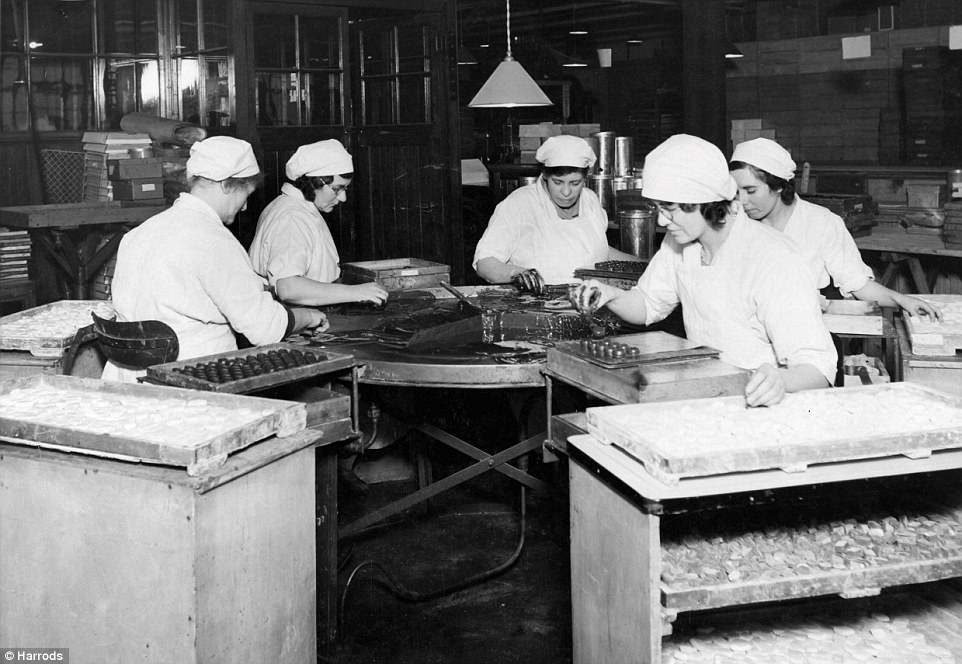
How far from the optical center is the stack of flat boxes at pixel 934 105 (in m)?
8.66

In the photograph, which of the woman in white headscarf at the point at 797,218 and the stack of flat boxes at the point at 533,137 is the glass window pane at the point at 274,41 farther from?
the woman in white headscarf at the point at 797,218

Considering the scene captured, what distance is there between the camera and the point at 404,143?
7.92 m

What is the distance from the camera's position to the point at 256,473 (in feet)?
8.51

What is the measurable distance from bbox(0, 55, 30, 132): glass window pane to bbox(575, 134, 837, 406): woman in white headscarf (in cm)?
512

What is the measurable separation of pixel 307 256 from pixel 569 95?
907cm

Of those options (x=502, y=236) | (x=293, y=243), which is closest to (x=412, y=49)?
(x=502, y=236)

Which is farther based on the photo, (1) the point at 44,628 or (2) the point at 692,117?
(2) the point at 692,117

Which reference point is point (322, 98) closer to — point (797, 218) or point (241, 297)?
point (797, 218)

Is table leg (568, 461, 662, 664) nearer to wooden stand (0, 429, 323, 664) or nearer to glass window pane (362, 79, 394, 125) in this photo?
wooden stand (0, 429, 323, 664)

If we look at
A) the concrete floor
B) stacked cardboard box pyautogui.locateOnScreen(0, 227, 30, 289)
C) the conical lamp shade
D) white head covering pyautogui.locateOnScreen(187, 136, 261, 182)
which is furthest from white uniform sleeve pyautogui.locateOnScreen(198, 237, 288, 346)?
the conical lamp shade

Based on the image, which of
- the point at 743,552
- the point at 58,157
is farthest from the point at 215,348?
the point at 58,157

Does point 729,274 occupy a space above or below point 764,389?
above

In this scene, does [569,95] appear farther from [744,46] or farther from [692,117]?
[692,117]

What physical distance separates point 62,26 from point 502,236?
3748mm
